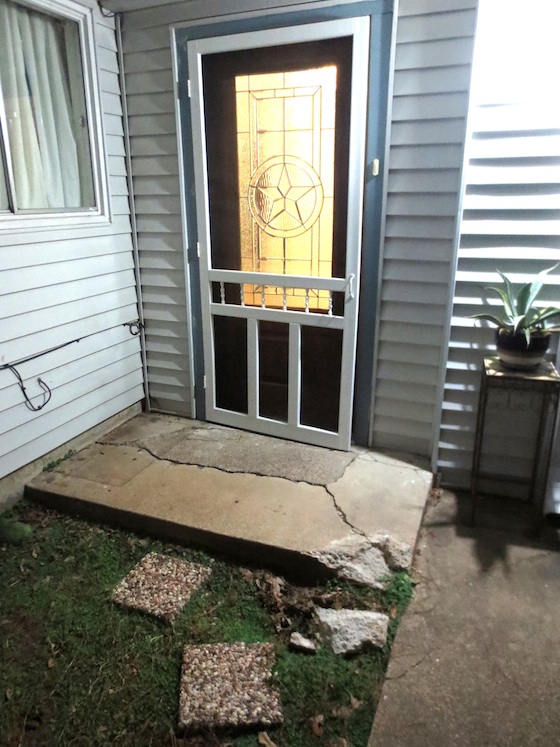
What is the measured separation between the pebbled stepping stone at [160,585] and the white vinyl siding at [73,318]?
0.93 meters

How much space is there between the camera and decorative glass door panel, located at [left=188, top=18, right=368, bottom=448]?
2631mm

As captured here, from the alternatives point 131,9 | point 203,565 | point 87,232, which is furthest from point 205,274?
point 203,565

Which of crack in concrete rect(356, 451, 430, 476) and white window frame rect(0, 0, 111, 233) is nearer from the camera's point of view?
white window frame rect(0, 0, 111, 233)

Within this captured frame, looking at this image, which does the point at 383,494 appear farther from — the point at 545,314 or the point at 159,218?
the point at 159,218

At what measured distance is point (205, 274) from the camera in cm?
316

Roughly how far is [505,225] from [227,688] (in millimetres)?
2231

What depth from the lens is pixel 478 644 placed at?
1.94 m

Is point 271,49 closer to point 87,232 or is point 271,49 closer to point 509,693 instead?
point 87,232

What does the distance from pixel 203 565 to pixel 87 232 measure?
74.1 inches

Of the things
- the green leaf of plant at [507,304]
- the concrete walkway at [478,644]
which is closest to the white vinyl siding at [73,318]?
the concrete walkway at [478,644]

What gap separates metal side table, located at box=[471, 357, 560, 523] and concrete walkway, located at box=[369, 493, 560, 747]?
0.19 meters

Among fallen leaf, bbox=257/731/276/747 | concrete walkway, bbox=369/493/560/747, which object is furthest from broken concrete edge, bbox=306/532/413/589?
fallen leaf, bbox=257/731/276/747

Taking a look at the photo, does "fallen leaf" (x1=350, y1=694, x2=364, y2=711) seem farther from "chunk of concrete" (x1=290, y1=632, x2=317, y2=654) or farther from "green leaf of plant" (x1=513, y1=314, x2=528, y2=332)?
"green leaf of plant" (x1=513, y1=314, x2=528, y2=332)

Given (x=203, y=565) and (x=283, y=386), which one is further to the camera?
(x=283, y=386)
